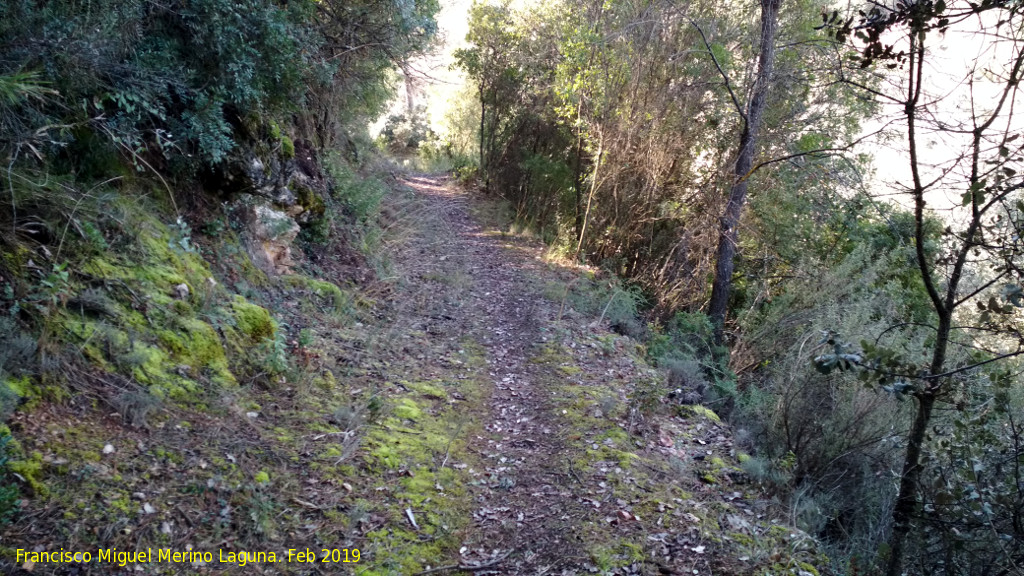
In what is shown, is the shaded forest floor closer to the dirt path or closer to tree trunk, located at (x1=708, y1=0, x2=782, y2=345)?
the dirt path

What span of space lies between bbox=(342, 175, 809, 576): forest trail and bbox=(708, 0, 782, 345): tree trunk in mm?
2304

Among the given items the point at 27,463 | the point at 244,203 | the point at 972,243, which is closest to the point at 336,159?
the point at 244,203

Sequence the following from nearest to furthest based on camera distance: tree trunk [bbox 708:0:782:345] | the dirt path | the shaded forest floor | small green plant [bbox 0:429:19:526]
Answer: small green plant [bbox 0:429:19:526]
the shaded forest floor
the dirt path
tree trunk [bbox 708:0:782:345]

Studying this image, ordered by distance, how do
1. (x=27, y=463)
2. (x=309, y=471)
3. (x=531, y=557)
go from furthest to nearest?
(x=309, y=471) < (x=531, y=557) < (x=27, y=463)

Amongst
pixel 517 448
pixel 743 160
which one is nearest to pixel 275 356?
pixel 517 448

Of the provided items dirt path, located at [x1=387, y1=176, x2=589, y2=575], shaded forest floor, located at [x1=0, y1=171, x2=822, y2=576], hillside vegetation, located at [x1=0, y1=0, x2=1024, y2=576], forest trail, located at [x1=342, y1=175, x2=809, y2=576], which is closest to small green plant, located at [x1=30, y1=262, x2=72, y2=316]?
hillside vegetation, located at [x1=0, y1=0, x2=1024, y2=576]

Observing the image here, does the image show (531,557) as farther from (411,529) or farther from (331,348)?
(331,348)

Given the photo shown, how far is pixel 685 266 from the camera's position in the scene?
11633 mm

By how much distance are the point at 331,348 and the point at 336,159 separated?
603 centimetres

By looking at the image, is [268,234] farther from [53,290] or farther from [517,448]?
[517,448]

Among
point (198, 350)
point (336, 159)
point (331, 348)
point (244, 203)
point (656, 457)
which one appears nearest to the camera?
point (198, 350)

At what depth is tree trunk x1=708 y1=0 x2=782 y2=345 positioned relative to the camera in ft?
29.2

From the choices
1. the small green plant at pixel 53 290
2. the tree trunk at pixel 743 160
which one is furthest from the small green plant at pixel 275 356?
the tree trunk at pixel 743 160

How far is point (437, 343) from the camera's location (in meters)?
7.60
